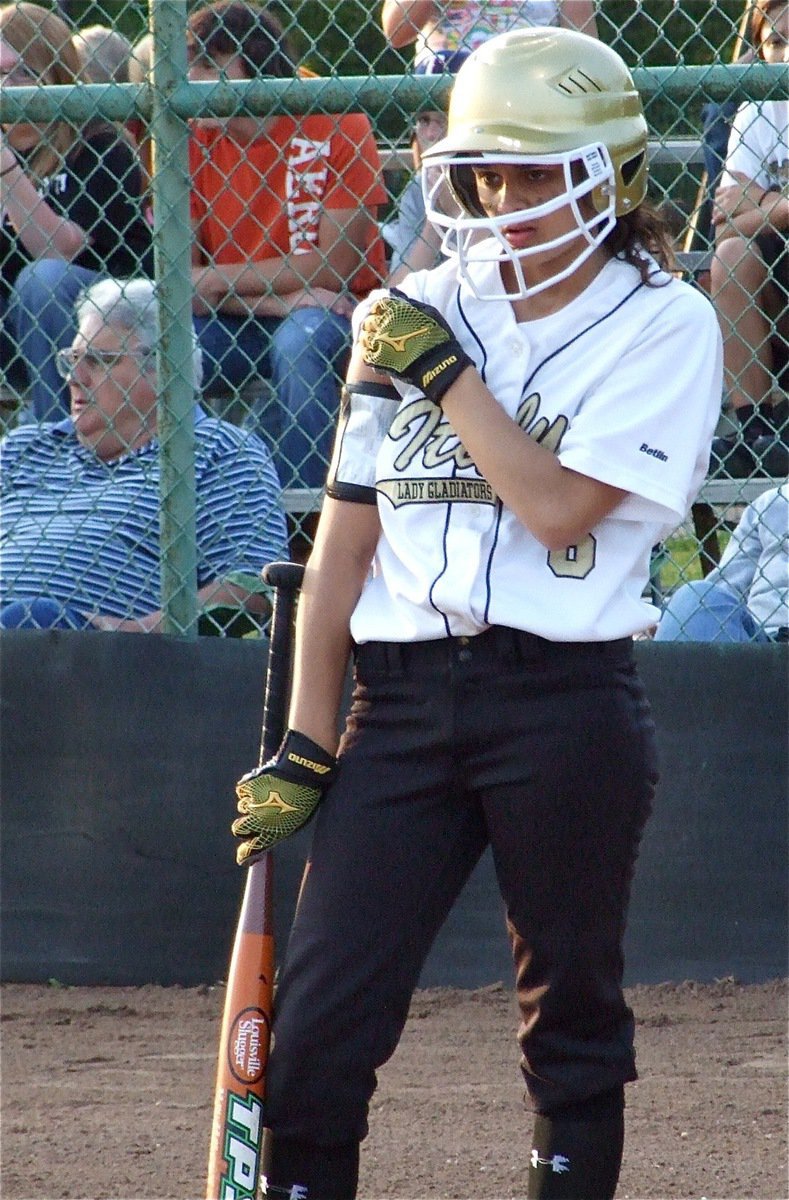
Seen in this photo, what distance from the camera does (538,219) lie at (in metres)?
2.18

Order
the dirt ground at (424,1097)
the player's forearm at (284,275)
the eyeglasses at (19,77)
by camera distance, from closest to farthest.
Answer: the dirt ground at (424,1097), the player's forearm at (284,275), the eyeglasses at (19,77)

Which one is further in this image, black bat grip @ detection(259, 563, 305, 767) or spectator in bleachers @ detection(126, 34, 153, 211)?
spectator in bleachers @ detection(126, 34, 153, 211)

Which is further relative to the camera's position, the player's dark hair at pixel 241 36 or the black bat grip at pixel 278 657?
the player's dark hair at pixel 241 36

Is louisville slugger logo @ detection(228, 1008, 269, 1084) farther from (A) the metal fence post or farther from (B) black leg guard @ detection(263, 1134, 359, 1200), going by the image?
(A) the metal fence post

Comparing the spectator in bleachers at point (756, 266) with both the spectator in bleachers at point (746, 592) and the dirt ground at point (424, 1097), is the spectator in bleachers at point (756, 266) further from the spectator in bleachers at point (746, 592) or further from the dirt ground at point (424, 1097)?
the dirt ground at point (424, 1097)

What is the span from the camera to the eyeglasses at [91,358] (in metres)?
4.33

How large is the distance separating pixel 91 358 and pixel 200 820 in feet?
4.13

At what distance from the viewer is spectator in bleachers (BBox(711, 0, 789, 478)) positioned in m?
4.04

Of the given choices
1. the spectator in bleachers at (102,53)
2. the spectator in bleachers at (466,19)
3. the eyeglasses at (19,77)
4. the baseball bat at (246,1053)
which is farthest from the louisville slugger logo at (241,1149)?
the spectator in bleachers at (102,53)

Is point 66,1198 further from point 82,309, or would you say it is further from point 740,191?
point 740,191

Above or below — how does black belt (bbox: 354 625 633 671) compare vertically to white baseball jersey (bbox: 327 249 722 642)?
below

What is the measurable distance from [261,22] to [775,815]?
2.47 m

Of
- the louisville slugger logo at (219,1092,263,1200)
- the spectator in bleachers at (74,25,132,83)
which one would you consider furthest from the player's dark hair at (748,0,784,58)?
the louisville slugger logo at (219,1092,263,1200)

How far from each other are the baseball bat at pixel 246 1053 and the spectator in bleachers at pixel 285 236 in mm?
2110
